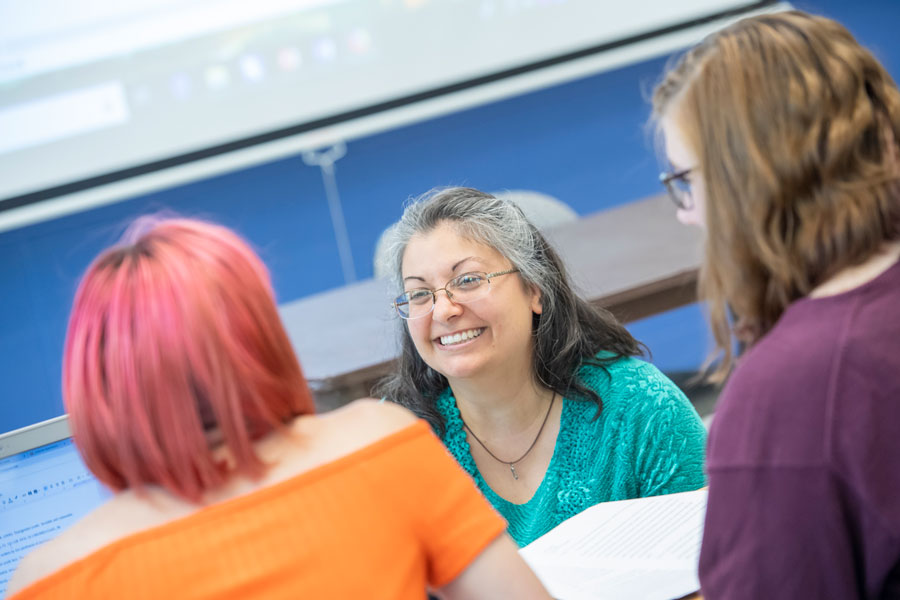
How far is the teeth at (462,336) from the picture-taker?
161 cm

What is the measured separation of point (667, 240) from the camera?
2.59m

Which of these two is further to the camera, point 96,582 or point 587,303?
point 587,303

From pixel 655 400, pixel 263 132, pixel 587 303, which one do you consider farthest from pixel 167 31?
pixel 655 400

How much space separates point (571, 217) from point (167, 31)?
5.40 ft

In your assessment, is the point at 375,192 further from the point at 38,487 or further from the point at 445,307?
the point at 38,487

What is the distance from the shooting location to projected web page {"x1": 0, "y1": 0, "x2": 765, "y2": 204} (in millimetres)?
3221

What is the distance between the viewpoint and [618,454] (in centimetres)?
157

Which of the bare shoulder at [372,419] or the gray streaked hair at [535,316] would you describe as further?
the gray streaked hair at [535,316]

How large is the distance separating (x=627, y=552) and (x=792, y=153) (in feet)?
1.88

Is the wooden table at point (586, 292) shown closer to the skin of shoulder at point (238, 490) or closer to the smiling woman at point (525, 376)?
the smiling woman at point (525, 376)

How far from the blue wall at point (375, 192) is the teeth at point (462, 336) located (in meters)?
2.14

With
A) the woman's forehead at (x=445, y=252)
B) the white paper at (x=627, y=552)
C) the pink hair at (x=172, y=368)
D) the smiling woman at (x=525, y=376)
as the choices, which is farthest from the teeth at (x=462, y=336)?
the pink hair at (x=172, y=368)

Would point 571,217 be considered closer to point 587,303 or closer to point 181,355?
point 587,303

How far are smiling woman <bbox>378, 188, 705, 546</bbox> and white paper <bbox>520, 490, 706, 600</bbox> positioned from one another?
24 cm
